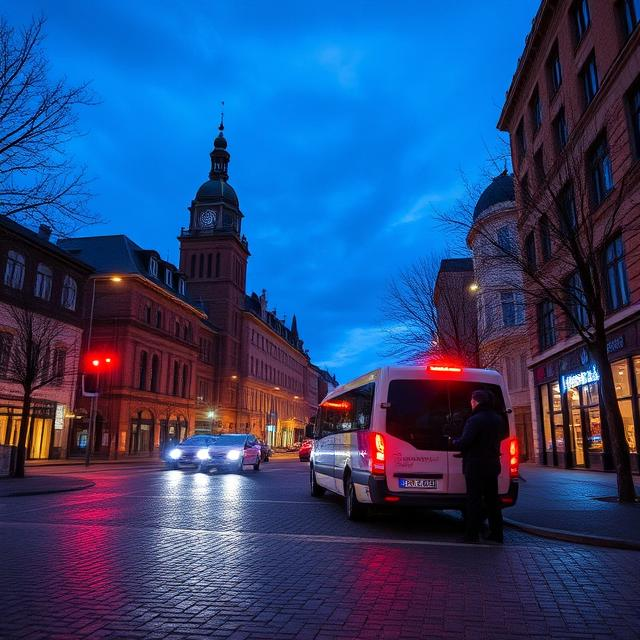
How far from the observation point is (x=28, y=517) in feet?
33.1

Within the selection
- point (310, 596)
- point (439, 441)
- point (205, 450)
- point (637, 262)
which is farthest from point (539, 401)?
Answer: point (310, 596)

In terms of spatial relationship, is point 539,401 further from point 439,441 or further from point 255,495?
point 439,441

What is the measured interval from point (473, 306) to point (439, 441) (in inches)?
833

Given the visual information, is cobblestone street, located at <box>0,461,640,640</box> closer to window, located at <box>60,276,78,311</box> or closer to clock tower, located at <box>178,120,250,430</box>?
window, located at <box>60,276,78,311</box>

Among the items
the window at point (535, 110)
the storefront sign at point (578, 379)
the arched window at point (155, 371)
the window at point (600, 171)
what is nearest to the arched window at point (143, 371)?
the arched window at point (155, 371)

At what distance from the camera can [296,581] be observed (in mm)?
5570

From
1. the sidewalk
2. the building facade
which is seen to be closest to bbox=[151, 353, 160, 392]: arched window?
the building facade

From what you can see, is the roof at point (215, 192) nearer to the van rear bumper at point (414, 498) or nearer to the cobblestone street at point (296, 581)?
the cobblestone street at point (296, 581)

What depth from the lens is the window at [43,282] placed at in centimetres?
3441

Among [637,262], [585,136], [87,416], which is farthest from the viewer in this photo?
[87,416]

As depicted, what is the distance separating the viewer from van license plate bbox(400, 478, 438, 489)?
28.6 feet

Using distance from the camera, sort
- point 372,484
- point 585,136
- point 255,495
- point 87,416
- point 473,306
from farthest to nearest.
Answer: point 87,416 → point 473,306 → point 585,136 → point 255,495 → point 372,484

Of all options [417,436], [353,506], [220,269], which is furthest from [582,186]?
[220,269]

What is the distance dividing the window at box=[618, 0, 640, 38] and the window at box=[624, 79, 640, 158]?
1.90 metres
